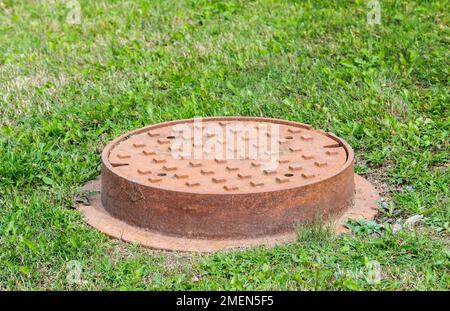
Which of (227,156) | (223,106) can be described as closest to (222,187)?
(227,156)

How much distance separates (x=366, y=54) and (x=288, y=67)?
1.86 ft

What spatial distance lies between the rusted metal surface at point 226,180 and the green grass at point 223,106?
15 centimetres

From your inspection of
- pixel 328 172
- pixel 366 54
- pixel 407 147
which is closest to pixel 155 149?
pixel 328 172

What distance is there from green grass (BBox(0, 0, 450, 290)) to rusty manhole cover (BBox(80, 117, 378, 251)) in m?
0.12

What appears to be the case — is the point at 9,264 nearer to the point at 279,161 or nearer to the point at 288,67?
the point at 279,161

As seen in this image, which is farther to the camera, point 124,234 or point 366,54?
point 366,54

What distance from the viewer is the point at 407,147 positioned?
4.99 metres

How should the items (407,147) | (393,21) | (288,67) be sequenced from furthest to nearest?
(393,21)
(288,67)
(407,147)

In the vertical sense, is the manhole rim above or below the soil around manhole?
above

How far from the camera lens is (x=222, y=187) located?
13.1ft

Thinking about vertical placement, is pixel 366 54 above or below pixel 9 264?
above

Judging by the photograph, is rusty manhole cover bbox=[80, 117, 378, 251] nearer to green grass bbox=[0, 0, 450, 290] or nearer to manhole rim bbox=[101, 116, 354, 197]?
manhole rim bbox=[101, 116, 354, 197]

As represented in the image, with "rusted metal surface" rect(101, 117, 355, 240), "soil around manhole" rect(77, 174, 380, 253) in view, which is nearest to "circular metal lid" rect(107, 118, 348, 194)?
"rusted metal surface" rect(101, 117, 355, 240)

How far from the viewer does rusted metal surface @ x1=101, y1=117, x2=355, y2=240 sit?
388cm
